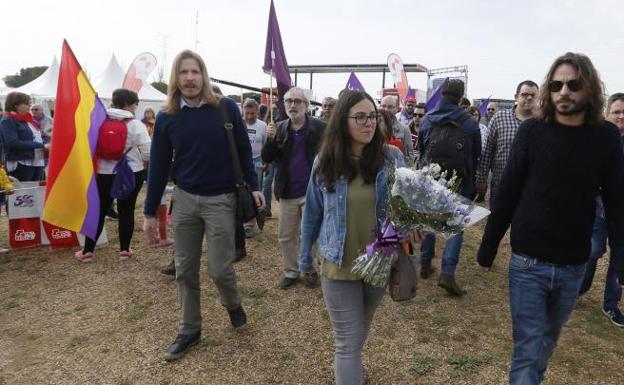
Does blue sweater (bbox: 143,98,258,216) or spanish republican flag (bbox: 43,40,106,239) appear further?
spanish republican flag (bbox: 43,40,106,239)

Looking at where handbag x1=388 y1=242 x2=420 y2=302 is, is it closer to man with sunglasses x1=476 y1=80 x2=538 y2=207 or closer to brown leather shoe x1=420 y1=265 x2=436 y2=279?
man with sunglasses x1=476 y1=80 x2=538 y2=207

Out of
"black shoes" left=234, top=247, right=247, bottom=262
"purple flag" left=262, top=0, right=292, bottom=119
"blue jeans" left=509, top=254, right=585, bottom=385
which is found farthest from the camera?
"black shoes" left=234, top=247, right=247, bottom=262

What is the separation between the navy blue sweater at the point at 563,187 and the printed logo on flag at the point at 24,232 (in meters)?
5.80

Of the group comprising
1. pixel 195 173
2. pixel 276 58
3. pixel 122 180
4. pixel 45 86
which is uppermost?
pixel 45 86

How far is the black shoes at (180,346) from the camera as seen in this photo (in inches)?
126

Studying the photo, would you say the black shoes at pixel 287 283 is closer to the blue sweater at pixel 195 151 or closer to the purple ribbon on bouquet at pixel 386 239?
the blue sweater at pixel 195 151

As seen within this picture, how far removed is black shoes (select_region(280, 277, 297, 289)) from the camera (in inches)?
177

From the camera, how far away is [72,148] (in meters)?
4.75

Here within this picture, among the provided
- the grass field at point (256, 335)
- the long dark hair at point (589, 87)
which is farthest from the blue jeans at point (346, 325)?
the long dark hair at point (589, 87)

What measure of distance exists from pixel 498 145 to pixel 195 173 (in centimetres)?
287

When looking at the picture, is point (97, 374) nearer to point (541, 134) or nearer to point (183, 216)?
point (183, 216)

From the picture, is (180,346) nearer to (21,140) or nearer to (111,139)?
(111,139)

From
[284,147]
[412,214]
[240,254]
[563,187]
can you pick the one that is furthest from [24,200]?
[563,187]

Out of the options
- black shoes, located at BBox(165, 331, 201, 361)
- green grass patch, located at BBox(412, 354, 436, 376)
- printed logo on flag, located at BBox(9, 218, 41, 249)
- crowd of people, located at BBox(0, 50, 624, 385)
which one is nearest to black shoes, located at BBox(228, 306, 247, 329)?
crowd of people, located at BBox(0, 50, 624, 385)
